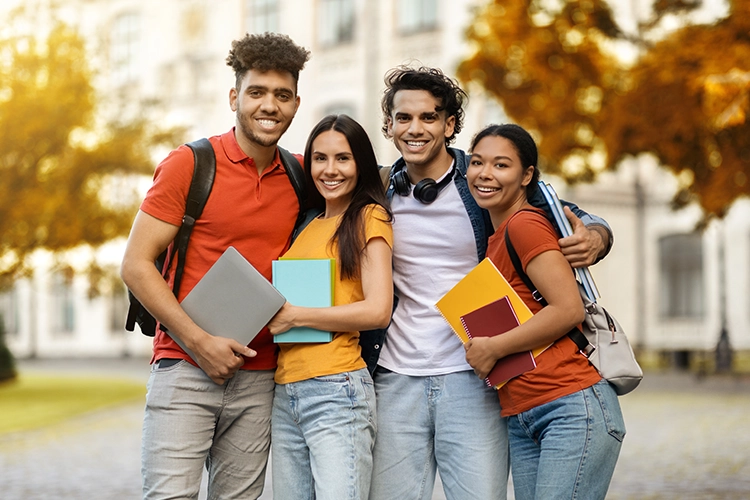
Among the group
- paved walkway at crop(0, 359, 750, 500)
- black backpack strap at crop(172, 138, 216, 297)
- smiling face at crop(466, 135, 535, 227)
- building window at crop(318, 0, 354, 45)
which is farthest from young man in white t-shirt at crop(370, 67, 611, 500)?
building window at crop(318, 0, 354, 45)

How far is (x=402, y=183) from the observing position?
4023 mm

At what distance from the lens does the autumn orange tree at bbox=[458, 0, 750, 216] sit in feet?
43.7

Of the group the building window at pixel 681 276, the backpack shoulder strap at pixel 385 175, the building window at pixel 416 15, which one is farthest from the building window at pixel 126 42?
the backpack shoulder strap at pixel 385 175

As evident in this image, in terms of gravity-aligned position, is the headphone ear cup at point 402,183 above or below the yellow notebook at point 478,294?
above

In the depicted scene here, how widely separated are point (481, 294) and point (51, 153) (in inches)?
643

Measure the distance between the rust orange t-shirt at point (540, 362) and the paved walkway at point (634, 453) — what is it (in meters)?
4.66

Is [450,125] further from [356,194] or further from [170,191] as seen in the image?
[170,191]

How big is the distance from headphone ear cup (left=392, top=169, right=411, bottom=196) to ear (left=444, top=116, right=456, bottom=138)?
0.22m

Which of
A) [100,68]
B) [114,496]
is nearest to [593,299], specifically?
[114,496]

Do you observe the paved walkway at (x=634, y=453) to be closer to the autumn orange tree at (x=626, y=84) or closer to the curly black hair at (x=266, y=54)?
the autumn orange tree at (x=626, y=84)

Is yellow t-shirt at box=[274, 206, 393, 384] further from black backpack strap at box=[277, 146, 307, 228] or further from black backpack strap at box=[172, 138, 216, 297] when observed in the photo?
black backpack strap at box=[172, 138, 216, 297]

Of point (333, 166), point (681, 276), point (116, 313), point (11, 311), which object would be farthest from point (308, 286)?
point (11, 311)

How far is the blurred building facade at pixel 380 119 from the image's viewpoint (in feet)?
86.9

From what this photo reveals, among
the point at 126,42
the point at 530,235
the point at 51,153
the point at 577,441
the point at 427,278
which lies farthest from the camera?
the point at 126,42
